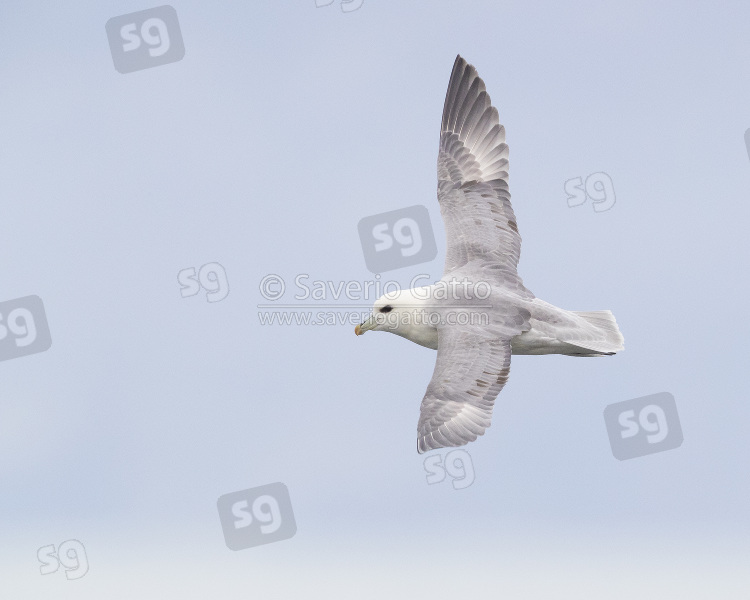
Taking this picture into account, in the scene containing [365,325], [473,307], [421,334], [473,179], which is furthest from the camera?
[473,179]

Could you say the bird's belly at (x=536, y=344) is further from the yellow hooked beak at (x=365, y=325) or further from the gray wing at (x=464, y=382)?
the yellow hooked beak at (x=365, y=325)

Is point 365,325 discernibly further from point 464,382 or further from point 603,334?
point 603,334

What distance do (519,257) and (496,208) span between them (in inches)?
30.2

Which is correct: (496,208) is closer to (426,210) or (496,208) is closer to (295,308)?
(426,210)

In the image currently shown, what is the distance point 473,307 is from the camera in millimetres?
12484

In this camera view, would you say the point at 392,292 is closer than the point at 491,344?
No

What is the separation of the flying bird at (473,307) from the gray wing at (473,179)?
13mm

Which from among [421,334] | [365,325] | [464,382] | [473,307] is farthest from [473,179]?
[464,382]

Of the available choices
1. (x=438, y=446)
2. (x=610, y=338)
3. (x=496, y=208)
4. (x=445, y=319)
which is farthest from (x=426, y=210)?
(x=438, y=446)

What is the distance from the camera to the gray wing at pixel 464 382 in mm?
11328

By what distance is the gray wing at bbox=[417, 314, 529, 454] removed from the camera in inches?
446

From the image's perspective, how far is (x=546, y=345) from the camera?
12539 millimetres

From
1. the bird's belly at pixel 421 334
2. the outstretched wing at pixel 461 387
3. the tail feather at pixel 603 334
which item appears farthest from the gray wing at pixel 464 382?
the tail feather at pixel 603 334

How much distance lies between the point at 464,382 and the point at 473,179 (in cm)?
348
